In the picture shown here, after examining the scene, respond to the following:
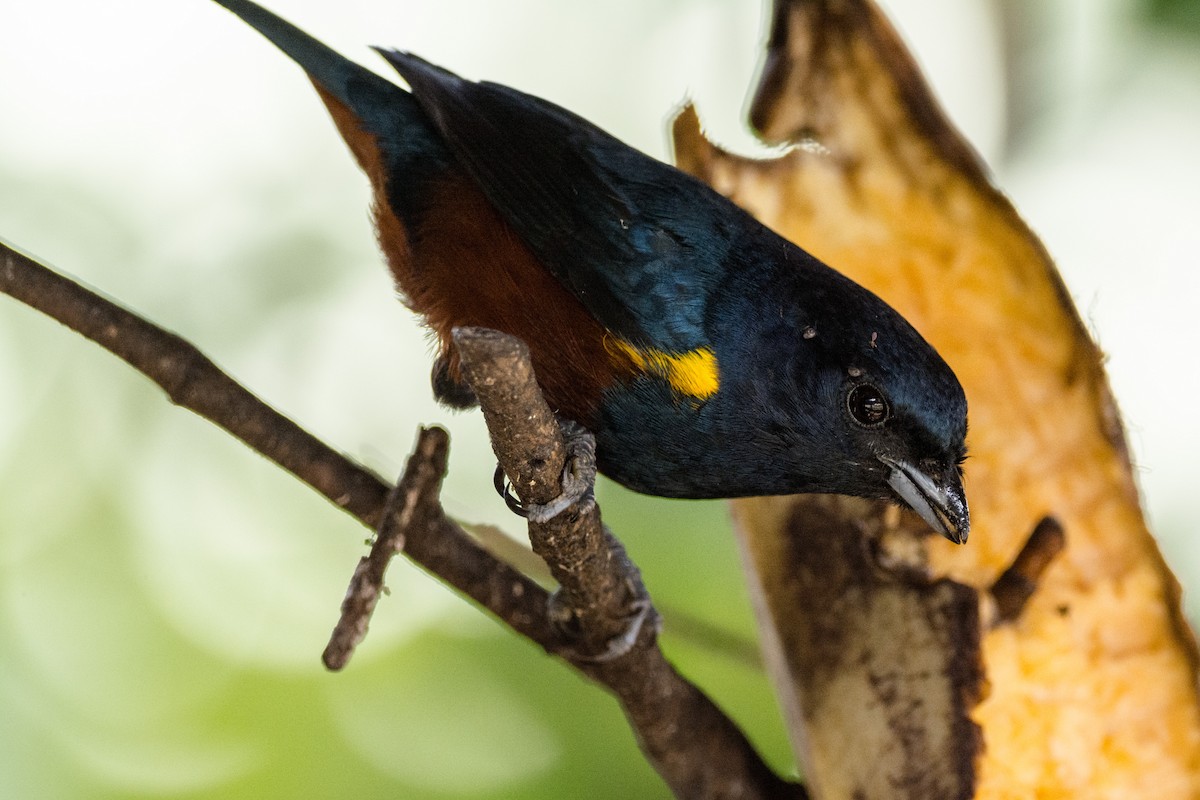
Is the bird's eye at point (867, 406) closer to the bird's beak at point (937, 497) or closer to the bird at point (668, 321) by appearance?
the bird at point (668, 321)

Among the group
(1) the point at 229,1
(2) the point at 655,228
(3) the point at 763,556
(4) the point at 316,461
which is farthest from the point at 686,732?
(1) the point at 229,1

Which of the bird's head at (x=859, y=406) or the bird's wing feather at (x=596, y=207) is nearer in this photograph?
the bird's head at (x=859, y=406)

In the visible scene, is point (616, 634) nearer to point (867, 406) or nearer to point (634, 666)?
point (634, 666)

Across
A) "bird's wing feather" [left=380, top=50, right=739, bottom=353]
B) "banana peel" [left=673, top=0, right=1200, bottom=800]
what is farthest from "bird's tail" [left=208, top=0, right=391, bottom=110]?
"banana peel" [left=673, top=0, right=1200, bottom=800]

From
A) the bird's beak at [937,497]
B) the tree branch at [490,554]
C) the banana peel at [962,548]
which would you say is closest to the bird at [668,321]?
the bird's beak at [937,497]

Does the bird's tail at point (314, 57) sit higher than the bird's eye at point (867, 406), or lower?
higher

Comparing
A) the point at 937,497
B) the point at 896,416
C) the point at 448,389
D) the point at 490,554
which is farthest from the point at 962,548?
the point at 448,389
